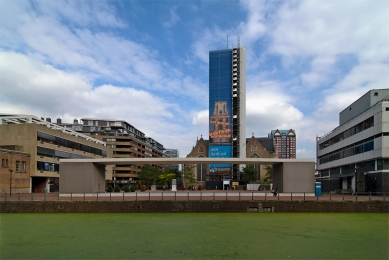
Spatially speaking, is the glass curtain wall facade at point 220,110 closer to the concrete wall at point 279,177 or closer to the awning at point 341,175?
the awning at point 341,175

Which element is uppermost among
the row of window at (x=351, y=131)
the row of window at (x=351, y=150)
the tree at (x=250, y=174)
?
the row of window at (x=351, y=131)

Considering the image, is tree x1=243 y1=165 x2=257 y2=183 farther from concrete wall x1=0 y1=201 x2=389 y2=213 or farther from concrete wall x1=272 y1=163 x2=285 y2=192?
concrete wall x1=0 y1=201 x2=389 y2=213

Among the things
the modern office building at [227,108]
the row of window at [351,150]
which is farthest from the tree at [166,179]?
the row of window at [351,150]

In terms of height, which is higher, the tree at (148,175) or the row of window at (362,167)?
the row of window at (362,167)

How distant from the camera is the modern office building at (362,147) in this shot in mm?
43125

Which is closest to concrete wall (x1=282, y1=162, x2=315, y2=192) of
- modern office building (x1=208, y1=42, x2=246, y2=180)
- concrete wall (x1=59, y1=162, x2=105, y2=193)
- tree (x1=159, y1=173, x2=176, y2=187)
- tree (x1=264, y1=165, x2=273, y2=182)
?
concrete wall (x1=59, y1=162, x2=105, y2=193)

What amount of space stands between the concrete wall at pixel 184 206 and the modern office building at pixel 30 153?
18666mm

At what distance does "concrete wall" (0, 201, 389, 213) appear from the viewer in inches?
1194
